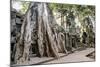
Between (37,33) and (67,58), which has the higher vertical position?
(37,33)

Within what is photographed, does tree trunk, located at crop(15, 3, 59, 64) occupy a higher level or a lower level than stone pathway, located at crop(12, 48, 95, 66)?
higher

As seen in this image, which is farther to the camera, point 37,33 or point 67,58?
point 67,58

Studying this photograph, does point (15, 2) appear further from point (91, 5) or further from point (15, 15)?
point (91, 5)

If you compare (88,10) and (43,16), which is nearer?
(43,16)

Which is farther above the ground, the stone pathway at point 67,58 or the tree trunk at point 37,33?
the tree trunk at point 37,33

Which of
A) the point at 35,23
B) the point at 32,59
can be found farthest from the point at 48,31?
the point at 32,59

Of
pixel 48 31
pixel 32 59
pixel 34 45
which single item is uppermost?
pixel 48 31

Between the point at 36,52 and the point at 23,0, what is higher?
the point at 23,0
